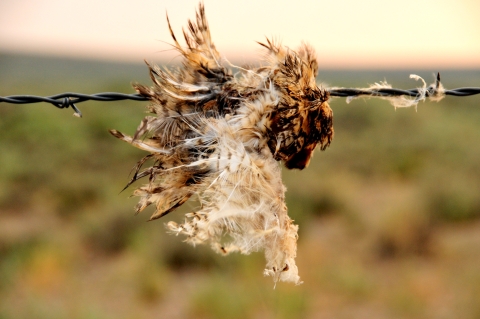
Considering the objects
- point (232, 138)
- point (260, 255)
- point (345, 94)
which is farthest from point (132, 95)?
point (260, 255)

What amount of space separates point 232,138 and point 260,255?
17.1ft

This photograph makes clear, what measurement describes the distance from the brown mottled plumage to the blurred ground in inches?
30.5

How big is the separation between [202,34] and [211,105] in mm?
313

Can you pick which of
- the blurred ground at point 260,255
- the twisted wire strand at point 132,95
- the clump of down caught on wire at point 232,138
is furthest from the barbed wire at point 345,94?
the blurred ground at point 260,255

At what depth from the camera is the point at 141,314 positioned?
592 cm

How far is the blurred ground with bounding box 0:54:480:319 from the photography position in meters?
5.92

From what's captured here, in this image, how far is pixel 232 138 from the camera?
1.91m

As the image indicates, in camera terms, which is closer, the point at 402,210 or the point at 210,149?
the point at 210,149

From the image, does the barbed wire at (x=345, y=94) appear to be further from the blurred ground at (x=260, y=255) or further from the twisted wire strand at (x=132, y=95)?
the blurred ground at (x=260, y=255)

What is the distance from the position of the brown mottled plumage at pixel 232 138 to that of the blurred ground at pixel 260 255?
776 millimetres

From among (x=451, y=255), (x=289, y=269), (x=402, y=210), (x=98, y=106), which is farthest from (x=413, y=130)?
(x=289, y=269)

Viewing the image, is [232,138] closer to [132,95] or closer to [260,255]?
[132,95]

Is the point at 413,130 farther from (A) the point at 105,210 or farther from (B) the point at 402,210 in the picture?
(A) the point at 105,210

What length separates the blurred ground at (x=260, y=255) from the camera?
19.4 ft
